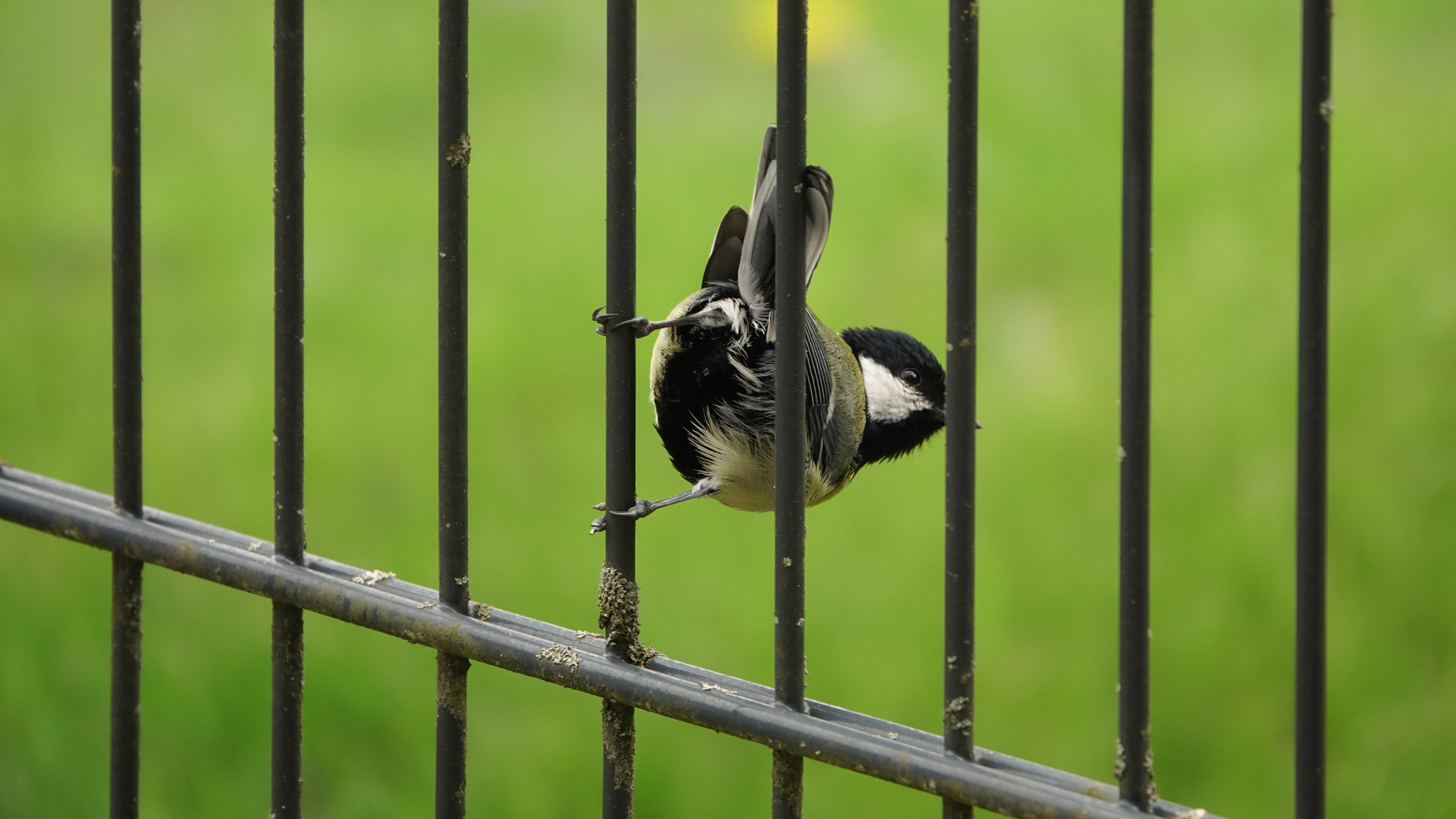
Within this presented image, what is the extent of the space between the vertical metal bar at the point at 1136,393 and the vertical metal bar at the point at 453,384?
1.90ft

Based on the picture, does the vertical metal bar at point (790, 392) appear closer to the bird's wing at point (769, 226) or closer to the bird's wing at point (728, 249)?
the bird's wing at point (769, 226)

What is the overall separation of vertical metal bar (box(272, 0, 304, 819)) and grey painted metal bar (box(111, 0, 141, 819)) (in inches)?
8.2

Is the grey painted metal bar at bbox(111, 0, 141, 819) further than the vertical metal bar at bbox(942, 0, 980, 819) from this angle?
Yes

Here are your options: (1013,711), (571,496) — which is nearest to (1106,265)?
(1013,711)

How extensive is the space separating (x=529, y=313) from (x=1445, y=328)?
2.11 metres

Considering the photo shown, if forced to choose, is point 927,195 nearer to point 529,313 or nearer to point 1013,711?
point 529,313

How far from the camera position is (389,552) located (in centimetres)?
297

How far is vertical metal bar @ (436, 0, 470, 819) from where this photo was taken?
1.21 meters

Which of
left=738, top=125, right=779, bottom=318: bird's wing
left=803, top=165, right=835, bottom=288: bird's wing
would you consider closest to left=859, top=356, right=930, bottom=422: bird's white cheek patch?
left=738, top=125, right=779, bottom=318: bird's wing

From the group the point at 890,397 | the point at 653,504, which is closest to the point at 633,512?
the point at 653,504

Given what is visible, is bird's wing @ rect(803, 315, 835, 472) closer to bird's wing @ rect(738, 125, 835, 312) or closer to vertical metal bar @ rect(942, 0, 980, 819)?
bird's wing @ rect(738, 125, 835, 312)

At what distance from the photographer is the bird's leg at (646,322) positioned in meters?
1.15

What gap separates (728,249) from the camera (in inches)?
67.2

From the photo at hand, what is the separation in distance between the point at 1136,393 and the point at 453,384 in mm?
625
